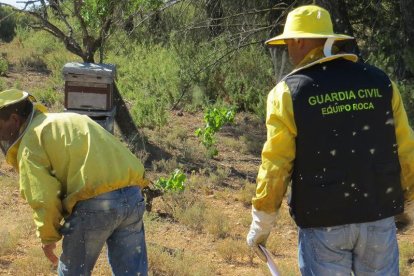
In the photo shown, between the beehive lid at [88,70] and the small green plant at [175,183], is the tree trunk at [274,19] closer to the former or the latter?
the small green plant at [175,183]

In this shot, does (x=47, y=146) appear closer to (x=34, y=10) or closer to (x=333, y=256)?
(x=333, y=256)

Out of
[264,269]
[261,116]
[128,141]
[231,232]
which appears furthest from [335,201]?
[261,116]

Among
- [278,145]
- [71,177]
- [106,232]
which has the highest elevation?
[278,145]

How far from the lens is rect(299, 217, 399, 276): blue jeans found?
2982 millimetres

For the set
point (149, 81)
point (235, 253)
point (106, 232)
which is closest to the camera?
point (106, 232)

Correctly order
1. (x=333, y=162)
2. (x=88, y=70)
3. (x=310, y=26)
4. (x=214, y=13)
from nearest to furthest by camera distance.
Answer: (x=333, y=162) < (x=310, y=26) < (x=88, y=70) < (x=214, y=13)

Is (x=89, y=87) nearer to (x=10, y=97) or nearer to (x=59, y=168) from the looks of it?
(x=10, y=97)

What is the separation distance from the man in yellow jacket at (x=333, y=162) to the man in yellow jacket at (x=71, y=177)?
28.9 inches

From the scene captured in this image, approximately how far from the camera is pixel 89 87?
22.3 ft

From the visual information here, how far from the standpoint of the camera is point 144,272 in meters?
3.64

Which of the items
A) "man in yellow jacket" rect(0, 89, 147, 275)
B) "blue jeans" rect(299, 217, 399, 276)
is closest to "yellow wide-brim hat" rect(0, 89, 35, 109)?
"man in yellow jacket" rect(0, 89, 147, 275)

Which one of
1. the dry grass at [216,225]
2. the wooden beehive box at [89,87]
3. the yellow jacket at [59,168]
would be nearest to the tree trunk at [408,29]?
the dry grass at [216,225]

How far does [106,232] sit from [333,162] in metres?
1.22

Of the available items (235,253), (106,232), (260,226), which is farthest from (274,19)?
(260,226)
